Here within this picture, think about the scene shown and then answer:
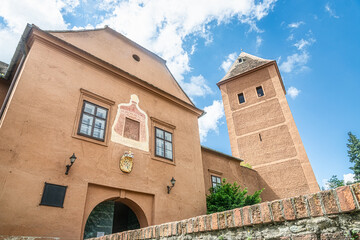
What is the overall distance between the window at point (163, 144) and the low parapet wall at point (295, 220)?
7706mm

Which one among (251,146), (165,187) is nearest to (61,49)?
(165,187)

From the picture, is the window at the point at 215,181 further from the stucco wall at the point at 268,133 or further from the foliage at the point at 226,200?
the stucco wall at the point at 268,133

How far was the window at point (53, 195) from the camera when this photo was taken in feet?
22.2

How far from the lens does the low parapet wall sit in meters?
1.85

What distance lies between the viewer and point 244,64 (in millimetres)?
25906

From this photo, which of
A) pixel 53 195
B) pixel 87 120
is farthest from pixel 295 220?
pixel 87 120

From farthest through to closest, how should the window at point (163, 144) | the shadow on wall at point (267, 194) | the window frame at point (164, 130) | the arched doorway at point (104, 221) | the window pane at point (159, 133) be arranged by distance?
the shadow on wall at point (267, 194), the window pane at point (159, 133), the window at point (163, 144), the window frame at point (164, 130), the arched doorway at point (104, 221)

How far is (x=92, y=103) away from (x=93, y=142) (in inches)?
65.0

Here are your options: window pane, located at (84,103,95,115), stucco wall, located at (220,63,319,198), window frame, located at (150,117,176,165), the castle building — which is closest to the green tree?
stucco wall, located at (220,63,319,198)

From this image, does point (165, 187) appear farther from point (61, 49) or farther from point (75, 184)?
point (61, 49)

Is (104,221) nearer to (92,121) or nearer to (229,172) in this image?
(92,121)

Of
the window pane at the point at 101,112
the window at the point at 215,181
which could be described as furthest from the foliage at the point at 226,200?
the window pane at the point at 101,112

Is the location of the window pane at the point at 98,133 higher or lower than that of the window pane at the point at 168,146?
lower

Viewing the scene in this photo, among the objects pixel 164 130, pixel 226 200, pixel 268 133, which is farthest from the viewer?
pixel 268 133
